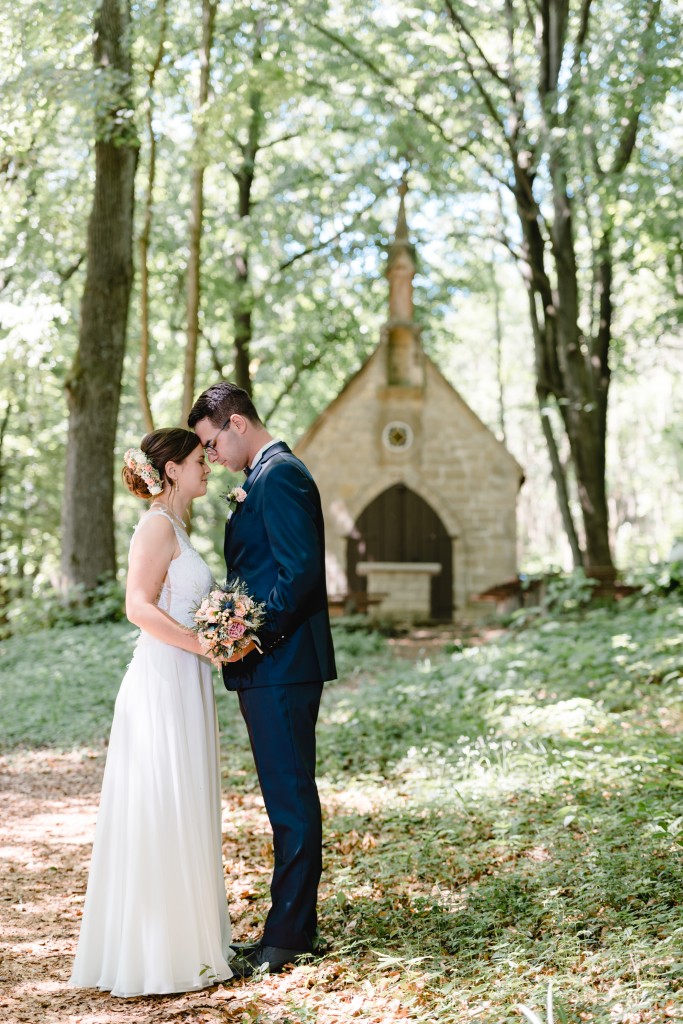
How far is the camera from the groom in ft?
12.7

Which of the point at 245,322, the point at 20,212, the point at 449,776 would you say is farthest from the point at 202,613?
the point at 245,322

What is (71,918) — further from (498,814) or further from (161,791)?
(498,814)

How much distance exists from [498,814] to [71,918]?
2.33m

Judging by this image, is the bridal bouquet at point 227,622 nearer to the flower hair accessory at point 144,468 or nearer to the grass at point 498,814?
the flower hair accessory at point 144,468

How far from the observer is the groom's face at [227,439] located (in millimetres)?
4094

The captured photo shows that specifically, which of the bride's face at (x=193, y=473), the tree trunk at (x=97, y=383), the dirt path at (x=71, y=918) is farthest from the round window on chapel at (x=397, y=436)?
the bride's face at (x=193, y=473)

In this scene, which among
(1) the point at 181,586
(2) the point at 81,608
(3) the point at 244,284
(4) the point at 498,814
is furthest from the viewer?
(3) the point at 244,284

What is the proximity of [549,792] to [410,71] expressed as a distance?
11.5 m

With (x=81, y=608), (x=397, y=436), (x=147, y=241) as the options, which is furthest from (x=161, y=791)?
(x=397, y=436)

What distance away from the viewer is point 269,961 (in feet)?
12.9

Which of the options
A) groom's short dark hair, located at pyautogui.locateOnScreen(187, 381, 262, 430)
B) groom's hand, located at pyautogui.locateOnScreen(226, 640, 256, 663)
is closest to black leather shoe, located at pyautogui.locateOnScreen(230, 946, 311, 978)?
groom's hand, located at pyautogui.locateOnScreen(226, 640, 256, 663)

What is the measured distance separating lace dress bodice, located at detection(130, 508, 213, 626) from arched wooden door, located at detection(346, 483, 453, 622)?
14.7 m

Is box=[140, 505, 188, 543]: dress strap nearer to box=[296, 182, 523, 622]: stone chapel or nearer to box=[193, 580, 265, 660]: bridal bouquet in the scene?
box=[193, 580, 265, 660]: bridal bouquet

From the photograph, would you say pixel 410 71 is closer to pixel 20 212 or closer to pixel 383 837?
pixel 20 212
